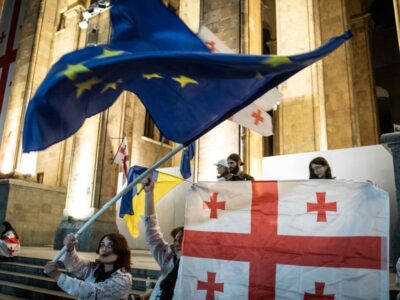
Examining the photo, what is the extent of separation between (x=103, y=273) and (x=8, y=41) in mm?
18670

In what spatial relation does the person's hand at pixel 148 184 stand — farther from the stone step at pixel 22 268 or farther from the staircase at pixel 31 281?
the stone step at pixel 22 268

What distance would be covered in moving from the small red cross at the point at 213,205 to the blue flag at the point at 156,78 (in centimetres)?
74

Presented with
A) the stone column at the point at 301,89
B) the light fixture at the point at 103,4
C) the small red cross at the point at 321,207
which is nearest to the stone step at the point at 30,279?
the small red cross at the point at 321,207

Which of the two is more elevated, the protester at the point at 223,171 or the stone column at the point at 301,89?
the stone column at the point at 301,89

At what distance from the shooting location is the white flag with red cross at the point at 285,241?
2.79m

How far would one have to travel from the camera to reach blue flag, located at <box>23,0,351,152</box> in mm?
2457

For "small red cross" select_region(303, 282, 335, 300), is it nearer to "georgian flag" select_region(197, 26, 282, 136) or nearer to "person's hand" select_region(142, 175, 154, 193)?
"person's hand" select_region(142, 175, 154, 193)

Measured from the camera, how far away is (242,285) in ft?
9.90

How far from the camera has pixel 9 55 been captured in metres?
18.0

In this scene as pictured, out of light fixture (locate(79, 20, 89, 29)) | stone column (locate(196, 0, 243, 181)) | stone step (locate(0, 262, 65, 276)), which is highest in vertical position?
light fixture (locate(79, 20, 89, 29))

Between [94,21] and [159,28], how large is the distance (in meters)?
12.1

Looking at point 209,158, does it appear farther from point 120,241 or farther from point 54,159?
point 54,159

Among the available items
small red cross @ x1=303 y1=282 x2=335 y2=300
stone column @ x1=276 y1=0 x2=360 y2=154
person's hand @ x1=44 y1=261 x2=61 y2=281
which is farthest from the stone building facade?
small red cross @ x1=303 y1=282 x2=335 y2=300

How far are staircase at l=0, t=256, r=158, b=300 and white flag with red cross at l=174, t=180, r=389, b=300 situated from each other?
2314mm
